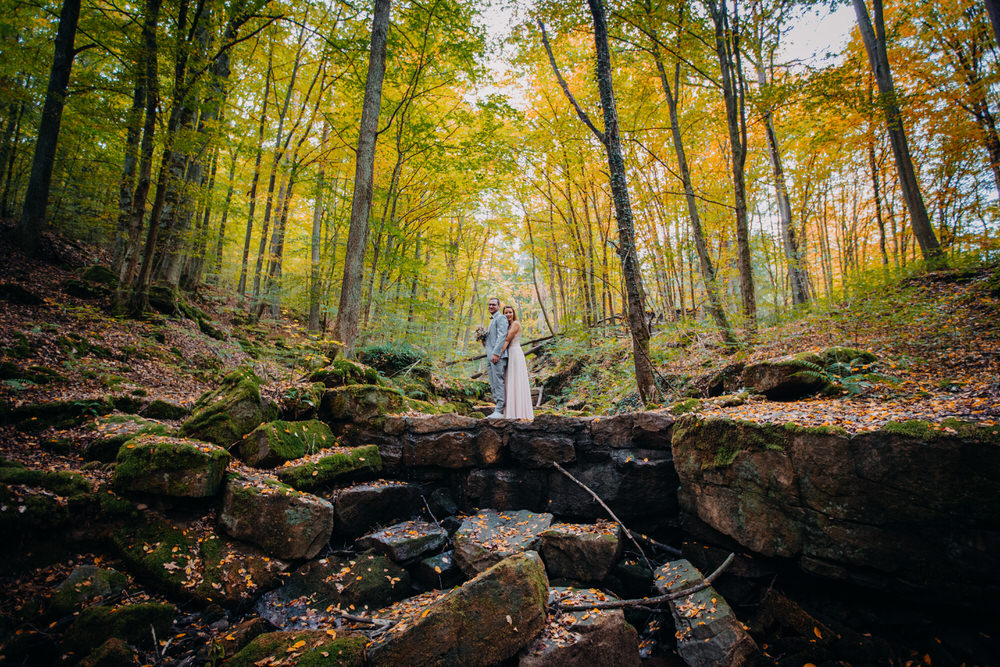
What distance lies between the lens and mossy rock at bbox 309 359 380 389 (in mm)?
6369

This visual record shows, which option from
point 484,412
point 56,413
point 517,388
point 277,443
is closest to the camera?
point 56,413

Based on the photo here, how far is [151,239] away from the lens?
22.2ft

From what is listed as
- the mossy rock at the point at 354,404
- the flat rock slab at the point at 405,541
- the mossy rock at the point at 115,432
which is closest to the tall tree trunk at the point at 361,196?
the mossy rock at the point at 354,404

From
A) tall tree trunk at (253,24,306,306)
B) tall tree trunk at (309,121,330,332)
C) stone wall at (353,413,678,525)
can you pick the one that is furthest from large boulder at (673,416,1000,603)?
tall tree trunk at (253,24,306,306)

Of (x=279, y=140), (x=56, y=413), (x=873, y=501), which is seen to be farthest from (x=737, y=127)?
(x=279, y=140)

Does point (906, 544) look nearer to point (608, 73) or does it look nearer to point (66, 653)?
point (66, 653)

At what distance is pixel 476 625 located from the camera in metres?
3.16

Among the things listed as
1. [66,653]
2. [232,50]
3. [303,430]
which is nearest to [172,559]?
[66,653]

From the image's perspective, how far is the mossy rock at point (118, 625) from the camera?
2.87 meters

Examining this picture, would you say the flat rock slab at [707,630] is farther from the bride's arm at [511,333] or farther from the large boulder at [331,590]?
the bride's arm at [511,333]

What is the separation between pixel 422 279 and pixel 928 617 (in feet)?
38.9

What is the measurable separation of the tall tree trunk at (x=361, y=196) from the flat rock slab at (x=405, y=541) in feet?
11.5

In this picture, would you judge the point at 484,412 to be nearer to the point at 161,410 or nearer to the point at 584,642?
the point at 161,410

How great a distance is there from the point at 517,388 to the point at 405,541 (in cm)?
310
